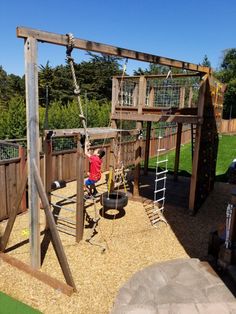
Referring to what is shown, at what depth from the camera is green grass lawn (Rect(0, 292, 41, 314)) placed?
163 inches

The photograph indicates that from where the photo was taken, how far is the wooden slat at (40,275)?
4600 millimetres

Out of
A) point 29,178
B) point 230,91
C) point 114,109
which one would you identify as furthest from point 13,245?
point 230,91

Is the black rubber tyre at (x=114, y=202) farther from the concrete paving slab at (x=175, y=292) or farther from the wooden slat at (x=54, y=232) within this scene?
the wooden slat at (x=54, y=232)

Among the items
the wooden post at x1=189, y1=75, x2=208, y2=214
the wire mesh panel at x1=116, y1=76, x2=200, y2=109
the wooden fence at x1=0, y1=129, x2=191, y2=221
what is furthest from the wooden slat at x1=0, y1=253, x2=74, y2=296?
the wire mesh panel at x1=116, y1=76, x2=200, y2=109

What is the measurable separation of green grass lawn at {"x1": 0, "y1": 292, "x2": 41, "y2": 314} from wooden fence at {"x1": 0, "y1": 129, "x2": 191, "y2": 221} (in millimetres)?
1841

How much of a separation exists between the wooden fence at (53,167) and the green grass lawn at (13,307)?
184 cm

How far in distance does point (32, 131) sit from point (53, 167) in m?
6.18

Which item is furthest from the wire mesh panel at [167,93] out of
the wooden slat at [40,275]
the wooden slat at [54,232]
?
the wooden slat at [40,275]

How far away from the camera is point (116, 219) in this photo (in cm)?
793

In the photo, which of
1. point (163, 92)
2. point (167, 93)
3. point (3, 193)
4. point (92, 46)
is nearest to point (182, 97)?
point (167, 93)

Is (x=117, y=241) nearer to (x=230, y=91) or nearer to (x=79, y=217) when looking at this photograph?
(x=79, y=217)

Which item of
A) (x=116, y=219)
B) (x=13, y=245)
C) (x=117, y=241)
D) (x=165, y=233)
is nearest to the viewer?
(x=13, y=245)

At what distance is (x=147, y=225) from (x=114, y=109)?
4244mm

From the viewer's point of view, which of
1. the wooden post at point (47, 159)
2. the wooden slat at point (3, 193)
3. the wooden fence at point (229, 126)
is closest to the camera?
the wooden post at point (47, 159)
